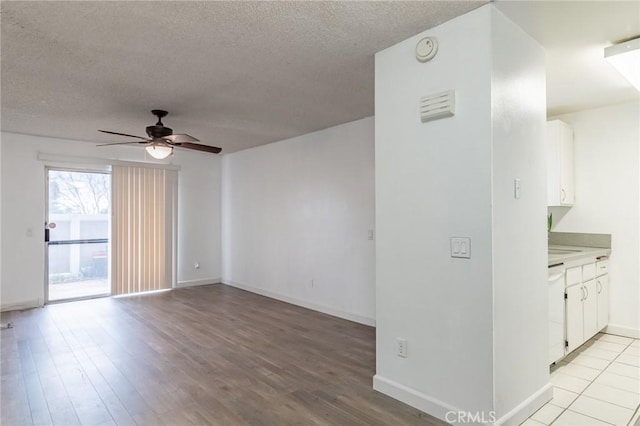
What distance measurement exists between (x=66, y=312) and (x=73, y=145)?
8.07ft

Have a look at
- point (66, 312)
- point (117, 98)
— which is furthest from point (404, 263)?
point (66, 312)

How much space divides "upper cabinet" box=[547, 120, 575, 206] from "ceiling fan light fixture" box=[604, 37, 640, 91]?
1.09 meters

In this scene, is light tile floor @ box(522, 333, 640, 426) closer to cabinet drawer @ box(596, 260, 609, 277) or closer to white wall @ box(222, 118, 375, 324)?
cabinet drawer @ box(596, 260, 609, 277)

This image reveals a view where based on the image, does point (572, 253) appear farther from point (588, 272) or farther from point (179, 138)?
point (179, 138)

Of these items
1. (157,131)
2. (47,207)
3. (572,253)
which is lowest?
(572,253)

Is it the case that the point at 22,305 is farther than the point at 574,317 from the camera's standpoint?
Yes

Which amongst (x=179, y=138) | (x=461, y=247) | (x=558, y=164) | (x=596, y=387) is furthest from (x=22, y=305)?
(x=558, y=164)

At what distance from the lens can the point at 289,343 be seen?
3.67 metres

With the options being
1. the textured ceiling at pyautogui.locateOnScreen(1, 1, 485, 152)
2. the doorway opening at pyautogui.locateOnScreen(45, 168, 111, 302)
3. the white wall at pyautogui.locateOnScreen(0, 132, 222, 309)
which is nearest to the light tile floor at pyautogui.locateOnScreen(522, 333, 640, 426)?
the textured ceiling at pyautogui.locateOnScreen(1, 1, 485, 152)

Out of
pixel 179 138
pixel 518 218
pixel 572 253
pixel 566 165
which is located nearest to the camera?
pixel 518 218

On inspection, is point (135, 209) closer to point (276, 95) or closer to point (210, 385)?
point (276, 95)

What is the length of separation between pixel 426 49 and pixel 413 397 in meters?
2.25

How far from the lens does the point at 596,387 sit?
8.84ft

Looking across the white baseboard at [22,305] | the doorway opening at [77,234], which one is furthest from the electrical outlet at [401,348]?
the white baseboard at [22,305]
